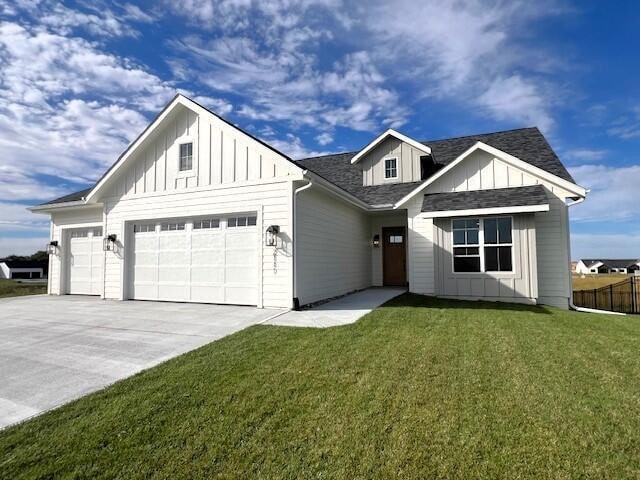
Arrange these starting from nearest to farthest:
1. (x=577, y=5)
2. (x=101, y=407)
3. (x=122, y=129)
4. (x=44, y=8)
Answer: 1. (x=101, y=407)
2. (x=44, y=8)
3. (x=577, y=5)
4. (x=122, y=129)

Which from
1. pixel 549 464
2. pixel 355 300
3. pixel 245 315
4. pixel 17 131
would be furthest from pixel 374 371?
pixel 17 131

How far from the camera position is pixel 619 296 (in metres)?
13.4

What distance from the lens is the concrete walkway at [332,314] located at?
6910mm

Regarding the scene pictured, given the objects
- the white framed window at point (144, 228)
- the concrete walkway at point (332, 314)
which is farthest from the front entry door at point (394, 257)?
the white framed window at point (144, 228)

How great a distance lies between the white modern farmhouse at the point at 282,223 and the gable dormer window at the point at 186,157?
4 cm

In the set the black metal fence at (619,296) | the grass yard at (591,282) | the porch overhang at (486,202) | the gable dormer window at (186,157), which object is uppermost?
the gable dormer window at (186,157)

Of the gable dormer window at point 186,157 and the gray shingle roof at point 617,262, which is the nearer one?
the gable dormer window at point 186,157

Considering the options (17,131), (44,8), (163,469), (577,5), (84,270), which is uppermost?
(577,5)

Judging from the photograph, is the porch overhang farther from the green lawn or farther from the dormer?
the green lawn

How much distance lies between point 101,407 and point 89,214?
446 inches

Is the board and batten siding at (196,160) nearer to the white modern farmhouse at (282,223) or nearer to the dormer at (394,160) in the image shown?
the white modern farmhouse at (282,223)

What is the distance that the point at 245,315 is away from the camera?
25.3ft

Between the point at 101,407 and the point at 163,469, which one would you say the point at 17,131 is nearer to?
the point at 101,407

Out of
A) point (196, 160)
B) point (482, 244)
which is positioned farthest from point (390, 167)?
point (196, 160)
